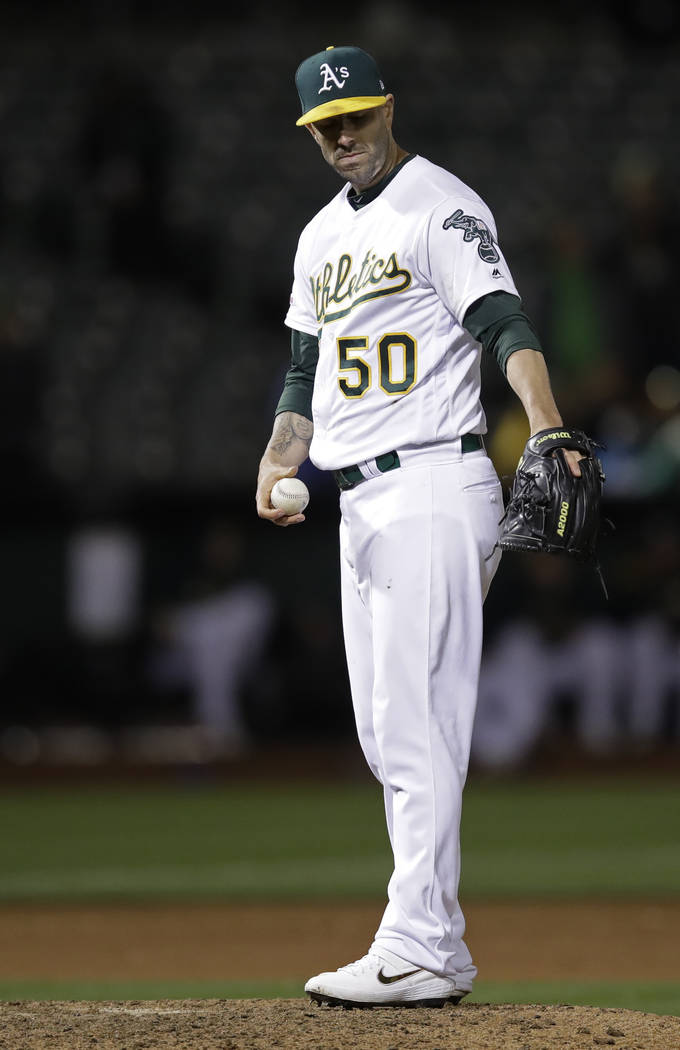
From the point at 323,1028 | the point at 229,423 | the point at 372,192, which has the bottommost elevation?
the point at 323,1028

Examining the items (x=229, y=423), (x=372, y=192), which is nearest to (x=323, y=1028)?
(x=372, y=192)

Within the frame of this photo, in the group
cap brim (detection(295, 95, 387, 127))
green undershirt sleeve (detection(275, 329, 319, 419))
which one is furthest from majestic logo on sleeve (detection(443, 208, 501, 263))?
green undershirt sleeve (detection(275, 329, 319, 419))

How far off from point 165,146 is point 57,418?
2281 millimetres

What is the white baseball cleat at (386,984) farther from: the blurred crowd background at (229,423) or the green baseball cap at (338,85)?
the blurred crowd background at (229,423)

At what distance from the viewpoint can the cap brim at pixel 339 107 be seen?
3.61m

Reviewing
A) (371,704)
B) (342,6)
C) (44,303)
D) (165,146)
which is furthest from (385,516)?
(342,6)

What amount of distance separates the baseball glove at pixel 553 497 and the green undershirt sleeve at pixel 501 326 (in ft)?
0.65

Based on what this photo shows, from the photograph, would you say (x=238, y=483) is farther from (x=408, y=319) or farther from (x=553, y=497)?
(x=553, y=497)

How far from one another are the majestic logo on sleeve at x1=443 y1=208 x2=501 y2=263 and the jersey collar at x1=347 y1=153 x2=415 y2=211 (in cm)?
21

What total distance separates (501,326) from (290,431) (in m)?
0.70

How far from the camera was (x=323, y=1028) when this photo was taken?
11.3ft

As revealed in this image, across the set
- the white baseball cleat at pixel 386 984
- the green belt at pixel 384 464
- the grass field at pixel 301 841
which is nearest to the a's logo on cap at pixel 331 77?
the green belt at pixel 384 464

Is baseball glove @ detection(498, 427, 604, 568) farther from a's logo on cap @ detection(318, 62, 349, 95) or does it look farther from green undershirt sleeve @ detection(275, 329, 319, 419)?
a's logo on cap @ detection(318, 62, 349, 95)

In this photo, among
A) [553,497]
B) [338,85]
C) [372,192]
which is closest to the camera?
[553,497]
